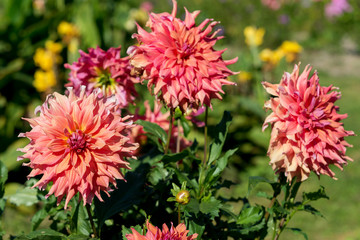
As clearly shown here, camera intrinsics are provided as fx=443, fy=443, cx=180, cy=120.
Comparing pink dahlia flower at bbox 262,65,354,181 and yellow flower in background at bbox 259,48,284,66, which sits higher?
yellow flower in background at bbox 259,48,284,66

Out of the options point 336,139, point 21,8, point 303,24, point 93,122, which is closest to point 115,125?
point 93,122

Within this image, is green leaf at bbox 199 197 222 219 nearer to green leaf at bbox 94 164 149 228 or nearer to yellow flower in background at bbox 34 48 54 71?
green leaf at bbox 94 164 149 228

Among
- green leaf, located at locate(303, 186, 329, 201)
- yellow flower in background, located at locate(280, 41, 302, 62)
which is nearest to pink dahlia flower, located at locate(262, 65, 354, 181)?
green leaf, located at locate(303, 186, 329, 201)

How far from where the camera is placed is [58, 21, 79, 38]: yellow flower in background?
4.25 m

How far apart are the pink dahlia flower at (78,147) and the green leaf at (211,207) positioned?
21 centimetres

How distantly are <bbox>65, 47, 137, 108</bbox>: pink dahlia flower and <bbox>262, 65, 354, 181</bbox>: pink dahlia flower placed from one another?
414 millimetres

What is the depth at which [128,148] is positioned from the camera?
0.91 metres

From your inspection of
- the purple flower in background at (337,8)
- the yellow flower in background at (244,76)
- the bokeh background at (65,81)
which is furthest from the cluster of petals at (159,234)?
the purple flower in background at (337,8)

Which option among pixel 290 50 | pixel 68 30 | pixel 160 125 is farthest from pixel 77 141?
pixel 290 50

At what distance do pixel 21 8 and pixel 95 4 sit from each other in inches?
28.5

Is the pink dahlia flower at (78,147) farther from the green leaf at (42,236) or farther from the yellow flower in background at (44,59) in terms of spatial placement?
the yellow flower in background at (44,59)

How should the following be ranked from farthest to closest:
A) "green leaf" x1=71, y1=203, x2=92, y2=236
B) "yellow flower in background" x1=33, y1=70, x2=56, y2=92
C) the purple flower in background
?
the purple flower in background < "yellow flower in background" x1=33, y1=70, x2=56, y2=92 < "green leaf" x1=71, y1=203, x2=92, y2=236

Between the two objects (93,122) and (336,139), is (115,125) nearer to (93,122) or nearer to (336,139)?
(93,122)

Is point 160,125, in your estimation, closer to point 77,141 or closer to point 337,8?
point 77,141
